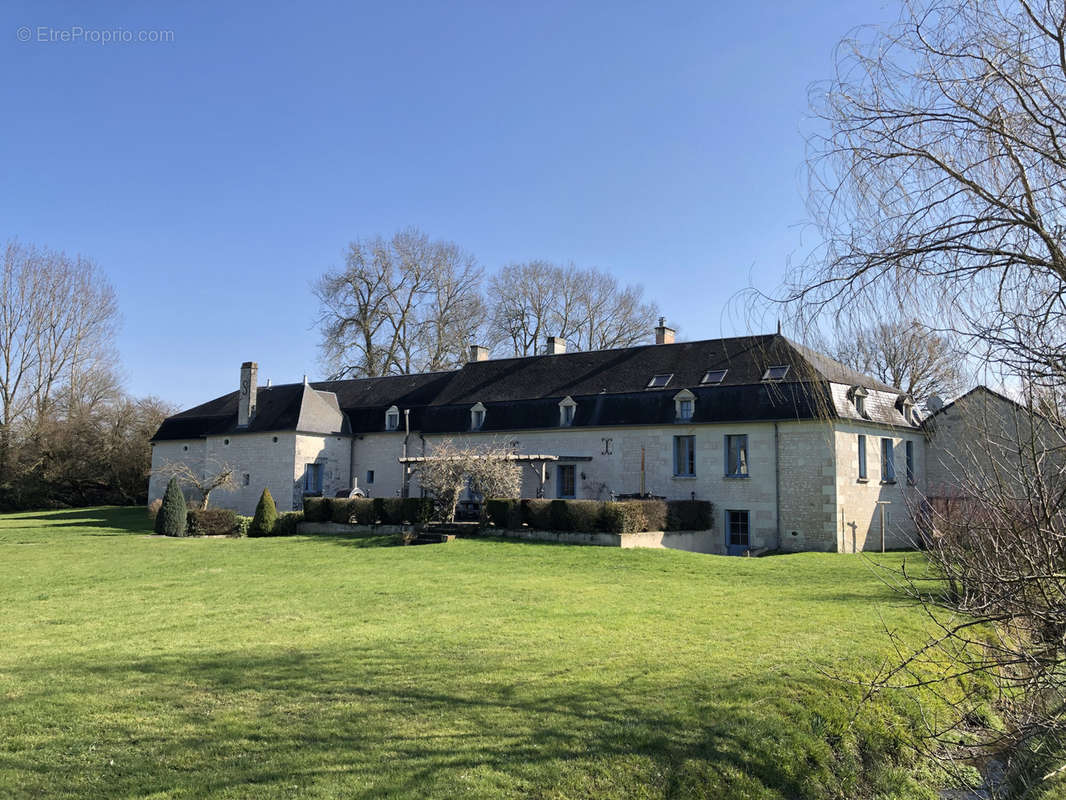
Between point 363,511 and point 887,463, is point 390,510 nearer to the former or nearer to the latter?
point 363,511

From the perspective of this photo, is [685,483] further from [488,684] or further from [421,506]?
[488,684]

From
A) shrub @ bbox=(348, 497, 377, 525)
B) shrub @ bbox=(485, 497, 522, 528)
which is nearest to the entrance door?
shrub @ bbox=(485, 497, 522, 528)

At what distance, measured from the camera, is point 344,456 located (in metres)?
30.1

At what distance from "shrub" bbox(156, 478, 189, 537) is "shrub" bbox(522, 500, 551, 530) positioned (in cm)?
1117

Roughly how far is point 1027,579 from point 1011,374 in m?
1.17

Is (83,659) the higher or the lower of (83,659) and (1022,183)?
the lower

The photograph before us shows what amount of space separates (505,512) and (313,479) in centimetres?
1075

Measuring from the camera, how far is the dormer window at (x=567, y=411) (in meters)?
25.5

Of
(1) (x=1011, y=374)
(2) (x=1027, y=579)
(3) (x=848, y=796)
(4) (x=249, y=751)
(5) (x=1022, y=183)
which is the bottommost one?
(3) (x=848, y=796)

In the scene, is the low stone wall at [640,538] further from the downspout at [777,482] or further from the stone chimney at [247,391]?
the stone chimney at [247,391]

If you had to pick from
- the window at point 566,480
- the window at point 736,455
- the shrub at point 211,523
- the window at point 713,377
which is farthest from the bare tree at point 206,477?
the window at point 736,455

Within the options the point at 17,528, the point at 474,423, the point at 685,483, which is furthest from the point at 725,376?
the point at 17,528

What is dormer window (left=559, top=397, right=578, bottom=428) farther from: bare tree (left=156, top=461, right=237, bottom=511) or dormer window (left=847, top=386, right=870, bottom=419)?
bare tree (left=156, top=461, right=237, bottom=511)

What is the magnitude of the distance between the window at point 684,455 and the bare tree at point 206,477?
1507cm
